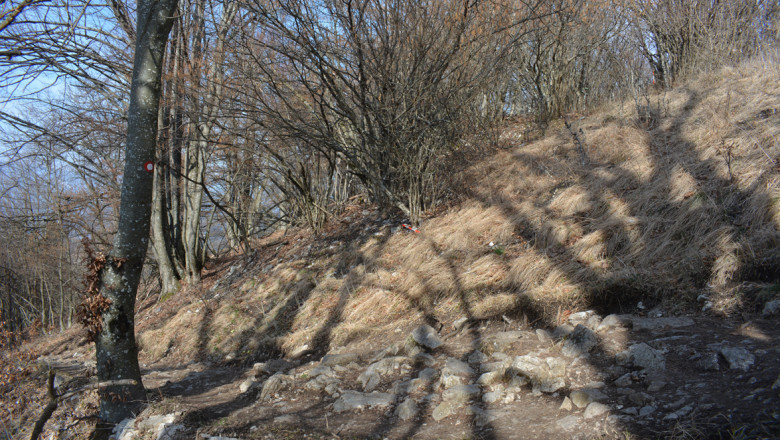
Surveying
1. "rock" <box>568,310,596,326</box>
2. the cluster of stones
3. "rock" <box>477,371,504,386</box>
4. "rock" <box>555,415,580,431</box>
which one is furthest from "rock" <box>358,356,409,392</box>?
"rock" <box>555,415,580,431</box>

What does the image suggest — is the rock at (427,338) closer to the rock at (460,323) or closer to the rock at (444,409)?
the rock at (460,323)

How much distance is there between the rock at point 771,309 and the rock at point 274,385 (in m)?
3.53

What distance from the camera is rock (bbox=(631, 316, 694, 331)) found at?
330cm

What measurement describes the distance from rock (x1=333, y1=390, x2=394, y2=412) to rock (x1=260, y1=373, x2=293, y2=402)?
0.65 meters

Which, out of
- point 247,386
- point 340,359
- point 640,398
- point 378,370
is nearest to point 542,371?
point 640,398

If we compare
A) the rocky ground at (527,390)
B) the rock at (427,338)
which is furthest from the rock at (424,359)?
the rock at (427,338)

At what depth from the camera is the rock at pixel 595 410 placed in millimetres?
2523

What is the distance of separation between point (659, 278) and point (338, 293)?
3.91 m

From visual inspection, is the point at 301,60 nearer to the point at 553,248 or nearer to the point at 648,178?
the point at 553,248

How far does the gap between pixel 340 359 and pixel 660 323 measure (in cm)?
268

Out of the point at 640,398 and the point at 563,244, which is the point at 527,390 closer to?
the point at 640,398

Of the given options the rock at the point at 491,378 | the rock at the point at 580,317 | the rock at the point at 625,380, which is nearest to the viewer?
the rock at the point at 625,380

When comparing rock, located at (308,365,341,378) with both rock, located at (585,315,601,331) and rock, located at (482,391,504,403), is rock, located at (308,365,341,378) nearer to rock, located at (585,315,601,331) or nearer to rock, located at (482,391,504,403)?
rock, located at (482,391,504,403)

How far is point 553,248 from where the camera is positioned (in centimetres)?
492
